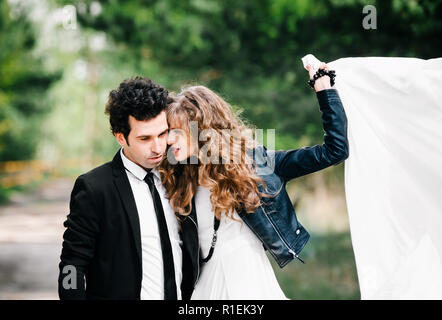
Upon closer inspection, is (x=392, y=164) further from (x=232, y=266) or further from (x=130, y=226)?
(x=130, y=226)

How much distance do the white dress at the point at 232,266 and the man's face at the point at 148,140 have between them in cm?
42

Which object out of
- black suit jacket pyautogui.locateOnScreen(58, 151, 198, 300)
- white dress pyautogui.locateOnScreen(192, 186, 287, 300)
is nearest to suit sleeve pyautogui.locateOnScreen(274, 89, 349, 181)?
white dress pyautogui.locateOnScreen(192, 186, 287, 300)

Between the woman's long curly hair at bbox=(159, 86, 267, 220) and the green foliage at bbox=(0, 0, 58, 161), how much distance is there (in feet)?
51.9

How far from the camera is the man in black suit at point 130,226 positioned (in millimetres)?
2504

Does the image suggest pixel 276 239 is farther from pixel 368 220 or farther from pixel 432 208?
pixel 432 208

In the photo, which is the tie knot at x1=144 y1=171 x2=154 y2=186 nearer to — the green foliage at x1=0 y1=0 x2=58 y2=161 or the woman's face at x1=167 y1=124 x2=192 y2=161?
the woman's face at x1=167 y1=124 x2=192 y2=161

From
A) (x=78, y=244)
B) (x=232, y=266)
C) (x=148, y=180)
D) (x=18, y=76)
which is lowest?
(x=232, y=266)

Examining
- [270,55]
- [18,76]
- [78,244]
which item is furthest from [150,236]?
[18,76]

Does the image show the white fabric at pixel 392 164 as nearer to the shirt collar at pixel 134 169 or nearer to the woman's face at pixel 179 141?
the woman's face at pixel 179 141

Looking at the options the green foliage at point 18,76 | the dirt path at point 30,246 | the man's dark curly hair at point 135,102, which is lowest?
the dirt path at point 30,246

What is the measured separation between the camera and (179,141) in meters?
2.74

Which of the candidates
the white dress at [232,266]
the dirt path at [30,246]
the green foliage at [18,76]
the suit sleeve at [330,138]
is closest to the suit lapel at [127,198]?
the white dress at [232,266]

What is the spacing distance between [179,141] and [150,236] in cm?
59
